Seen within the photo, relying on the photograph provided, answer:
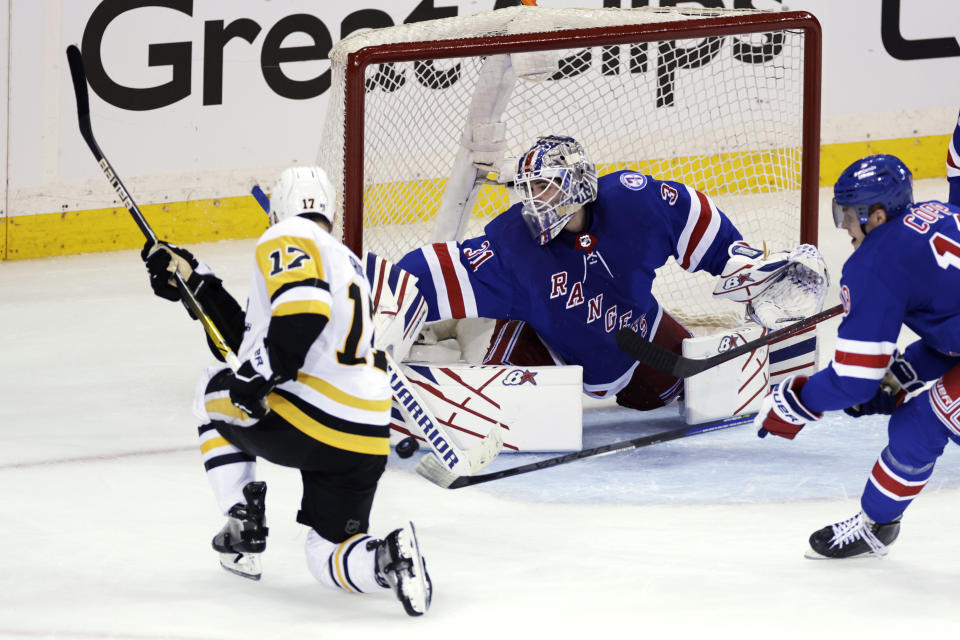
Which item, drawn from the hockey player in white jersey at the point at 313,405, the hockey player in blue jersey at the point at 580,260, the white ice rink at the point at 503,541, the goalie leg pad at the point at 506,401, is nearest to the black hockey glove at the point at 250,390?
the hockey player in white jersey at the point at 313,405

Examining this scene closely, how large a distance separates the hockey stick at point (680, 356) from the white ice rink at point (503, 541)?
25 centimetres

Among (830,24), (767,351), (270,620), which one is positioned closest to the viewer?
(270,620)

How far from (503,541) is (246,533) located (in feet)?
2.01

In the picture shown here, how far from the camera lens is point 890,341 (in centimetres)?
266

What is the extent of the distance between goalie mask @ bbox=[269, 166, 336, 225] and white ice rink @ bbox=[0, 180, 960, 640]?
2.26 ft

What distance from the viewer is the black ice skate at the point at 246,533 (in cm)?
271

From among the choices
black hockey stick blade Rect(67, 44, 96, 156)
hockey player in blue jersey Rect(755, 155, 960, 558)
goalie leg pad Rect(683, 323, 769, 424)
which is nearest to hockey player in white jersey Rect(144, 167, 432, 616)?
black hockey stick blade Rect(67, 44, 96, 156)

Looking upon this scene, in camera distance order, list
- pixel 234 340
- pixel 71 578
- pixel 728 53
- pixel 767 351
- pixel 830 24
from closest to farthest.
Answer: pixel 71 578, pixel 234 340, pixel 767 351, pixel 728 53, pixel 830 24

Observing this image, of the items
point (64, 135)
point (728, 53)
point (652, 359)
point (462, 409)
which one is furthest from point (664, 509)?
point (64, 135)

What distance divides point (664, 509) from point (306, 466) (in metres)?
1.00

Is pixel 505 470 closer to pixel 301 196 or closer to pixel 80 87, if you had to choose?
pixel 301 196

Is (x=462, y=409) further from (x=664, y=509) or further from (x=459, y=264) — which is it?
(x=664, y=509)

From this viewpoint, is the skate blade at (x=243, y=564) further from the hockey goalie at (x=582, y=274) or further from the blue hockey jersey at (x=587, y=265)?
the blue hockey jersey at (x=587, y=265)

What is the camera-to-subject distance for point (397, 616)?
104 inches
